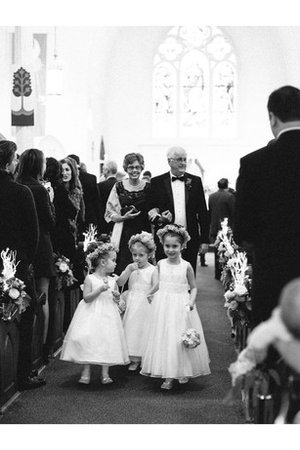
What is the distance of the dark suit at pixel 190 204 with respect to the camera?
268 inches

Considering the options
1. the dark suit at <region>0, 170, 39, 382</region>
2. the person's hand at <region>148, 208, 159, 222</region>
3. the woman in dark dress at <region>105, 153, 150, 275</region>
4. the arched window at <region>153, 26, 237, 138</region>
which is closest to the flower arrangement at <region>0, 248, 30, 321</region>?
the dark suit at <region>0, 170, 39, 382</region>

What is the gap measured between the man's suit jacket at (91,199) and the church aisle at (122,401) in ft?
6.71

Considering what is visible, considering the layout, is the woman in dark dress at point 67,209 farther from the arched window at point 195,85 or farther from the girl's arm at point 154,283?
the arched window at point 195,85

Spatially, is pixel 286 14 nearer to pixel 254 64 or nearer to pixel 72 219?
pixel 72 219

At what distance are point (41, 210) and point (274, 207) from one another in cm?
266

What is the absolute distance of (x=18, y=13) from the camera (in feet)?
16.0

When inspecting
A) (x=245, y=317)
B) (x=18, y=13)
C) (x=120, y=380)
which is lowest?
(x=120, y=380)

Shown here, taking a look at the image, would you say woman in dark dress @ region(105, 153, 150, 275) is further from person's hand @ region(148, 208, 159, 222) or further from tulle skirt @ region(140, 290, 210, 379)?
tulle skirt @ region(140, 290, 210, 379)

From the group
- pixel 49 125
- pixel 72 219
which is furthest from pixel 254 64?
pixel 72 219

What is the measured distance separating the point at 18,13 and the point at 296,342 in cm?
279

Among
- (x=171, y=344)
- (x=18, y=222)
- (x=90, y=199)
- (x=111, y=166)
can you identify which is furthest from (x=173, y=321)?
(x=111, y=166)

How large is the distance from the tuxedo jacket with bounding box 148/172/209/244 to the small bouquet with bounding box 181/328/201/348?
1.14 metres

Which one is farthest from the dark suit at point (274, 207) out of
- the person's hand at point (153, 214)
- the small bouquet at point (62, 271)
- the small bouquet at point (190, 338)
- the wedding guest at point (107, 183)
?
the wedding guest at point (107, 183)

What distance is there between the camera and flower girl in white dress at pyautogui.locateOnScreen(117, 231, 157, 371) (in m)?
6.51
